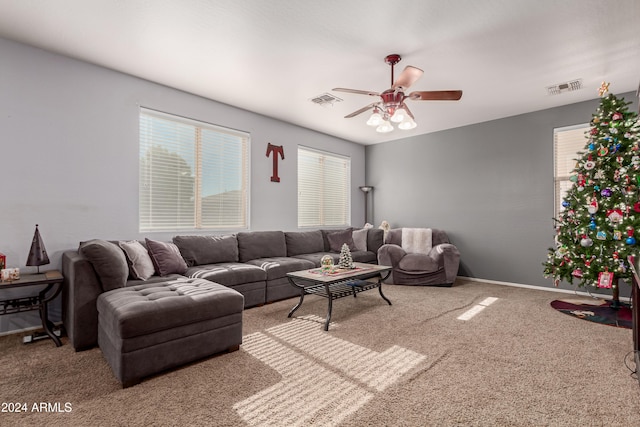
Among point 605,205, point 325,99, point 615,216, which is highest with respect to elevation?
point 325,99

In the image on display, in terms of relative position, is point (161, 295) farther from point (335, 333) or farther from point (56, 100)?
point (56, 100)

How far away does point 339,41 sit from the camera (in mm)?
2945

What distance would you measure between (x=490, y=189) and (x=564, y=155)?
1111mm

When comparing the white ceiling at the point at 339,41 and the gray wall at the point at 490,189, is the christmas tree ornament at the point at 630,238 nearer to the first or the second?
the gray wall at the point at 490,189

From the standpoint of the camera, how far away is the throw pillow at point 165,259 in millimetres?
3332

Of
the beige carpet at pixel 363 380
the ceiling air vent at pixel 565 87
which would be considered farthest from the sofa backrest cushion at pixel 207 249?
the ceiling air vent at pixel 565 87

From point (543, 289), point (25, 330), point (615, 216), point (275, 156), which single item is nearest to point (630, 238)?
point (615, 216)

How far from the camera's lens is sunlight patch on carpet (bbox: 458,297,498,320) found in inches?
136

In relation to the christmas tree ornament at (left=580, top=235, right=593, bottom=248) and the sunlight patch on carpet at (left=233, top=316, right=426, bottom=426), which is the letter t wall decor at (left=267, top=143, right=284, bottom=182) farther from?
the christmas tree ornament at (left=580, top=235, right=593, bottom=248)

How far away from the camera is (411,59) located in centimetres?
328

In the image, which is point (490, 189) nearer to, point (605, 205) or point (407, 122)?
point (605, 205)

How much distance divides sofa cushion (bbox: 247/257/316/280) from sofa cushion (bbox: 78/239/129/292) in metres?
1.65

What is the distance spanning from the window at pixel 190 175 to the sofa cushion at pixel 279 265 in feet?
2.94

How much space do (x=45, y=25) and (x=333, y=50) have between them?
8.47ft
